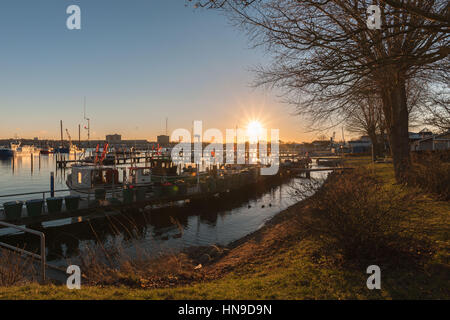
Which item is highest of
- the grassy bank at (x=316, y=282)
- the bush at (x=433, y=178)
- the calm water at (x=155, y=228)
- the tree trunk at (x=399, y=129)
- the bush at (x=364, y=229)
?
the tree trunk at (x=399, y=129)

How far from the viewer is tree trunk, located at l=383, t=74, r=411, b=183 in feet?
42.2

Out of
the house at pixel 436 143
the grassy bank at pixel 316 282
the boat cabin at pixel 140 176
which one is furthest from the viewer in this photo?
the house at pixel 436 143

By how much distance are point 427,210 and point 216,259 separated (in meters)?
7.09

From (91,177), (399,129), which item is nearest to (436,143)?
(399,129)

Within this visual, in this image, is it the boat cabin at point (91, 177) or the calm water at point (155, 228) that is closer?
the calm water at point (155, 228)

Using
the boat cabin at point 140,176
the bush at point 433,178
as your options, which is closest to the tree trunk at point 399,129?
the bush at point 433,178

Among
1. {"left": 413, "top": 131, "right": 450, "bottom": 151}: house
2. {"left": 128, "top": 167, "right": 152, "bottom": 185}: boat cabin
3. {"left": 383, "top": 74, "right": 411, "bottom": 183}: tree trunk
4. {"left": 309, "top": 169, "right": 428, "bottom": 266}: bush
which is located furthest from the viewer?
{"left": 413, "top": 131, "right": 450, "bottom": 151}: house

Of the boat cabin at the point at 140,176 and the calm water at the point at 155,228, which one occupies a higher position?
the boat cabin at the point at 140,176

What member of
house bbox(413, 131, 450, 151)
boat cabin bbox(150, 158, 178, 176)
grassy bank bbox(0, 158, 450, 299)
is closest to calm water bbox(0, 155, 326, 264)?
boat cabin bbox(150, 158, 178, 176)

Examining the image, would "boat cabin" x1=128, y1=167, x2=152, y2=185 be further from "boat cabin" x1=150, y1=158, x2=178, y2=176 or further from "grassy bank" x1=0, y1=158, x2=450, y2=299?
"grassy bank" x1=0, y1=158, x2=450, y2=299

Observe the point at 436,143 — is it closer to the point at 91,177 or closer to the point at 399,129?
the point at 399,129

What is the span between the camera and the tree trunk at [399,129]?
12852 millimetres

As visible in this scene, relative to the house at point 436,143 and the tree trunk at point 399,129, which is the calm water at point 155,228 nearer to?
the tree trunk at point 399,129

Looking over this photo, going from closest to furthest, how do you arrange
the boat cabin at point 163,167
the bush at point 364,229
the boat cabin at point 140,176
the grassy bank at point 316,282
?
the grassy bank at point 316,282 → the bush at point 364,229 → the boat cabin at point 140,176 → the boat cabin at point 163,167
